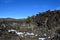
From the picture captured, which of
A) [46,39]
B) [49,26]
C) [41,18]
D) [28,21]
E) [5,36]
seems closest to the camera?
[5,36]

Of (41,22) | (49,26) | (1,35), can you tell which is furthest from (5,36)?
(41,22)

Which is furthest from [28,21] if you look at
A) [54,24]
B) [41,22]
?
[54,24]

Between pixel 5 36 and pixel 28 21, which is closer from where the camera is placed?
pixel 5 36

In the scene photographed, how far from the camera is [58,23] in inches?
1068

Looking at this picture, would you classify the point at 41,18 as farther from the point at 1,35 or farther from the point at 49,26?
the point at 1,35

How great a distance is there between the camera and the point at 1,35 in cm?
1555

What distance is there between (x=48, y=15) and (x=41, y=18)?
1511 millimetres

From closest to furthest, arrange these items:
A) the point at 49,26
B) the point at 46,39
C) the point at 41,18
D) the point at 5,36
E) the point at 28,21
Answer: the point at 5,36
the point at 46,39
the point at 49,26
the point at 28,21
the point at 41,18

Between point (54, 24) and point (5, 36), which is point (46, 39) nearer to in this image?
point (5, 36)

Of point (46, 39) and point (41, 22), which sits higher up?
point (41, 22)

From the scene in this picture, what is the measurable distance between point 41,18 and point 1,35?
16.3m

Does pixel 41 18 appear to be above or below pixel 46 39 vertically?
above

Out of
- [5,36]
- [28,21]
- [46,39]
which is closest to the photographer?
[5,36]

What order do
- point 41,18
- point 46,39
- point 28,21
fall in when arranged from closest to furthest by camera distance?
point 46,39 → point 28,21 → point 41,18
